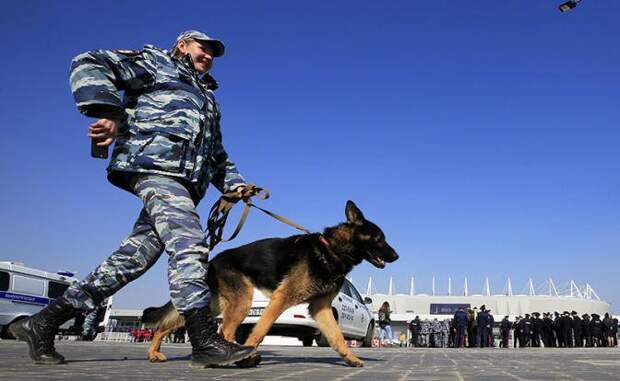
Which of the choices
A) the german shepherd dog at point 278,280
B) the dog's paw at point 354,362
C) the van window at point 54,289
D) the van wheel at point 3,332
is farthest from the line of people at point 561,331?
the dog's paw at point 354,362

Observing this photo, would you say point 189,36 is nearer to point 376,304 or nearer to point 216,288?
point 216,288

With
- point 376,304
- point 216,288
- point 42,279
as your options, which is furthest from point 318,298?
point 376,304

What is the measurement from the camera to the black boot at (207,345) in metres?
3.29

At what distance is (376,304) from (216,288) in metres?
109

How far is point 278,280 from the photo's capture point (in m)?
4.57

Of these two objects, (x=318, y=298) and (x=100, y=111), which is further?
(x=318, y=298)

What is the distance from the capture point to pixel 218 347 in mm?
3301

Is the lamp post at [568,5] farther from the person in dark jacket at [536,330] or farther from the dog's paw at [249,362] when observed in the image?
the dog's paw at [249,362]

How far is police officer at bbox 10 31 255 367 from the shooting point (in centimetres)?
338

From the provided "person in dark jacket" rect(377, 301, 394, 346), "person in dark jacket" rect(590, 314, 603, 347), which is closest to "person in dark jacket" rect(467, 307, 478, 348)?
"person in dark jacket" rect(377, 301, 394, 346)

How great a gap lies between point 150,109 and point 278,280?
181 centimetres

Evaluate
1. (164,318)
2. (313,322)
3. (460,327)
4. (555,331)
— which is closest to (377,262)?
(164,318)

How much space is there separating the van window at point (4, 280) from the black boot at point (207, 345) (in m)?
15.5

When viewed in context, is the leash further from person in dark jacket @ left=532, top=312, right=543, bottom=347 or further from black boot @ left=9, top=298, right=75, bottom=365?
person in dark jacket @ left=532, top=312, right=543, bottom=347
